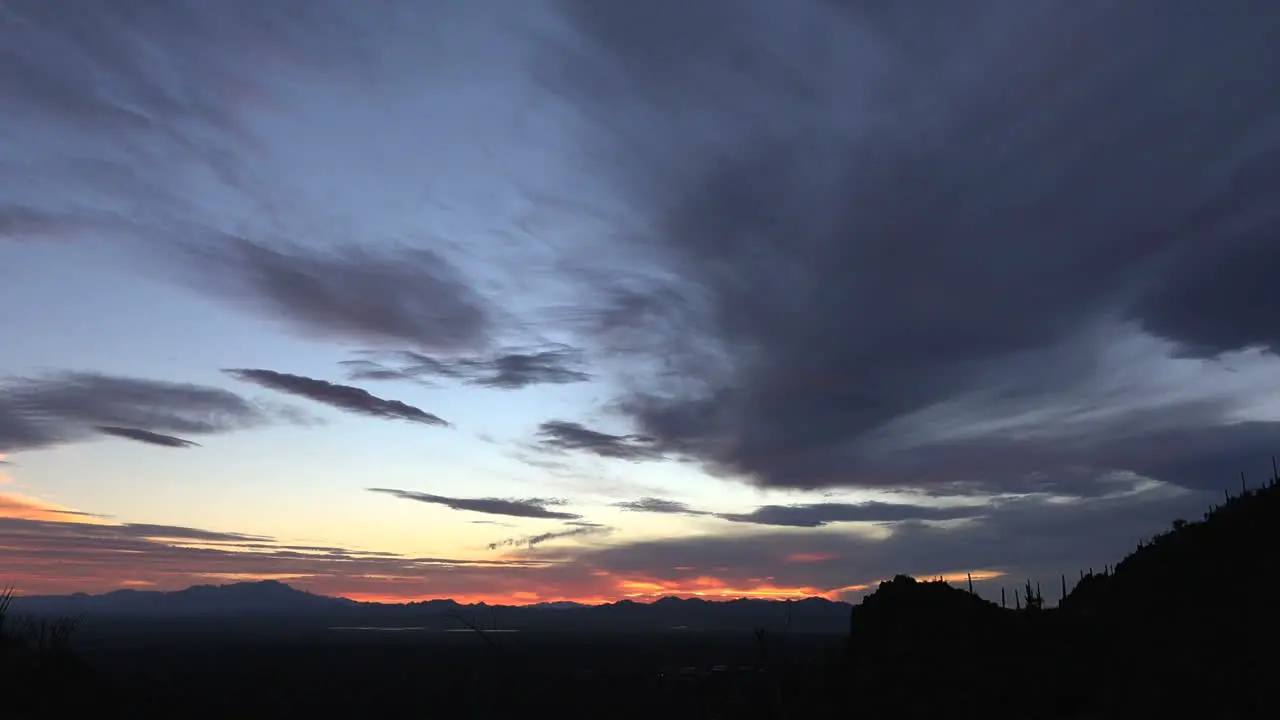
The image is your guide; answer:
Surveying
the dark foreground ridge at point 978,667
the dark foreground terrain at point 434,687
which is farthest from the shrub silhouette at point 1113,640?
the dark foreground terrain at point 434,687

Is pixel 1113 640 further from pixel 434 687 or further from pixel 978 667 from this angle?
pixel 434 687

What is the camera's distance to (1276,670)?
131 ft

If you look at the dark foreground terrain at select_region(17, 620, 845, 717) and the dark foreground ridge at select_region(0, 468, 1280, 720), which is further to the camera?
the dark foreground terrain at select_region(17, 620, 845, 717)

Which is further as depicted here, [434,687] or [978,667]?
[434,687]

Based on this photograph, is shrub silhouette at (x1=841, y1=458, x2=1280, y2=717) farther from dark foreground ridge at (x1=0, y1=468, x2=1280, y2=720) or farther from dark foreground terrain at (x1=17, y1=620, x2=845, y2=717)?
dark foreground terrain at (x1=17, y1=620, x2=845, y2=717)

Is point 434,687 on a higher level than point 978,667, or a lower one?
lower

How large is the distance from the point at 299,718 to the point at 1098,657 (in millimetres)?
83725

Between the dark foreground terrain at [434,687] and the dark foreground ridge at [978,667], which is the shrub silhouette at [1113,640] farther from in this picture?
the dark foreground terrain at [434,687]

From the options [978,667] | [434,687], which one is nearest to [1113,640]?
[978,667]

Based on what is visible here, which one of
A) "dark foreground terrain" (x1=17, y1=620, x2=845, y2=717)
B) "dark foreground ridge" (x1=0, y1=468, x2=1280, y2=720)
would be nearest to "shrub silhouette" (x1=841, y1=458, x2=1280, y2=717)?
"dark foreground ridge" (x1=0, y1=468, x2=1280, y2=720)

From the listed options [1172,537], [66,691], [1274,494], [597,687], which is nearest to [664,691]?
[597,687]

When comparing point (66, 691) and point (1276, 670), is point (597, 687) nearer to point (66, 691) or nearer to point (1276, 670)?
point (66, 691)

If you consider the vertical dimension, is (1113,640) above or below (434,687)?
above

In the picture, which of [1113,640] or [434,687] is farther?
[434,687]
